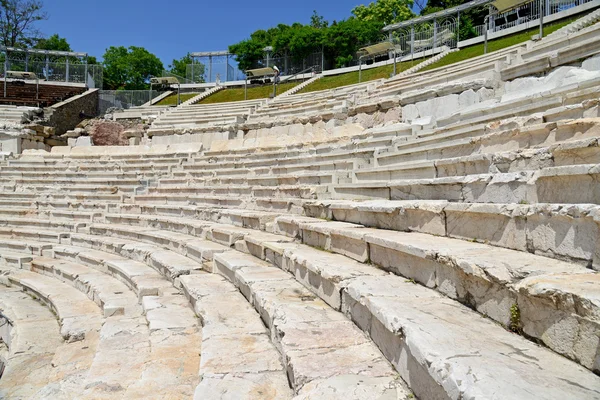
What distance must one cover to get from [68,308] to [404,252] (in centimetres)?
422

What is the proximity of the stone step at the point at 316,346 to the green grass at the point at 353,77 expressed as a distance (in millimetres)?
22206

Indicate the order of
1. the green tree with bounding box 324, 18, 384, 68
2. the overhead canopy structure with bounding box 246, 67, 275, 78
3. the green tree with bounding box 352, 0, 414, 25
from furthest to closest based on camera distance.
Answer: the green tree with bounding box 352, 0, 414, 25 < the green tree with bounding box 324, 18, 384, 68 < the overhead canopy structure with bounding box 246, 67, 275, 78

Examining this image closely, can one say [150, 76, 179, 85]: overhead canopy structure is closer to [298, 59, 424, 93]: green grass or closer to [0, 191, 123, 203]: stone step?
[298, 59, 424, 93]: green grass

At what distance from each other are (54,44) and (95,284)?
5139cm

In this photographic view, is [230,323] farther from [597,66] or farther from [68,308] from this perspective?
[597,66]

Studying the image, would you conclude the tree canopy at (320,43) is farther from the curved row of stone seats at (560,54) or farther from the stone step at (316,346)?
the stone step at (316,346)

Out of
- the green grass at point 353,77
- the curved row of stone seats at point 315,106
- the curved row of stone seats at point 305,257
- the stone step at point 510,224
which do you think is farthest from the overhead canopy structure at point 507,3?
the stone step at point 510,224

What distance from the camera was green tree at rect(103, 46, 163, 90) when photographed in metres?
46.4

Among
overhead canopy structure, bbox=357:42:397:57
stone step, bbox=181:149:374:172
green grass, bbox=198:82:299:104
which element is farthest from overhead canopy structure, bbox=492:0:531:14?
stone step, bbox=181:149:374:172

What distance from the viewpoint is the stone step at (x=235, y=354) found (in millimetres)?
1938

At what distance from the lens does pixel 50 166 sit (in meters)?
12.5

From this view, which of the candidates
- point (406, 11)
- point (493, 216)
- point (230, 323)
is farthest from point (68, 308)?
point (406, 11)

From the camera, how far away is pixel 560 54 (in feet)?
23.5

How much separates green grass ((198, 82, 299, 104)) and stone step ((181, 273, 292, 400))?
2523 cm
